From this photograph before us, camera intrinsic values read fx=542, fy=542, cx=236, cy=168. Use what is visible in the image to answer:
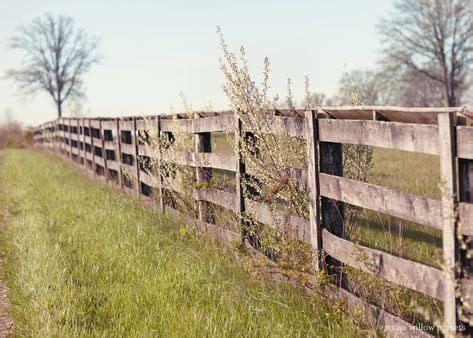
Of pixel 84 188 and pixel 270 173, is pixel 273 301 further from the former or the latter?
pixel 84 188

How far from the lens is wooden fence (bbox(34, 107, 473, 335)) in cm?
295

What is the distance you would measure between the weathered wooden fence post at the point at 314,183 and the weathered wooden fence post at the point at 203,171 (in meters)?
2.64

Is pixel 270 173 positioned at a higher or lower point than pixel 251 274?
higher

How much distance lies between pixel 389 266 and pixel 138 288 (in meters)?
2.22

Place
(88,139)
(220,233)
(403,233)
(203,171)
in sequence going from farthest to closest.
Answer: (88,139)
(403,233)
(203,171)
(220,233)

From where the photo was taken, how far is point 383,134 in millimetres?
3543

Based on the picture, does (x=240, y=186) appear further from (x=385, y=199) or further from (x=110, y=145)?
(x=110, y=145)

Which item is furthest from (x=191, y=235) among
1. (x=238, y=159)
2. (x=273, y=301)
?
(x=273, y=301)

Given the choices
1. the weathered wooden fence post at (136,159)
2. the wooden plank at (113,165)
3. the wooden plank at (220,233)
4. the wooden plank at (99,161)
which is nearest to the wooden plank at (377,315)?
the wooden plank at (220,233)

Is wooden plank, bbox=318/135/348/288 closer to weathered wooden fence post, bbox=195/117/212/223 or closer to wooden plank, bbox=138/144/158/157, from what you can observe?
weathered wooden fence post, bbox=195/117/212/223

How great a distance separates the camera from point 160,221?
7.52 metres

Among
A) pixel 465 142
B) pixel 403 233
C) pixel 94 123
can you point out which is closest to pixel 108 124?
pixel 94 123

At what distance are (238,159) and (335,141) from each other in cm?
175

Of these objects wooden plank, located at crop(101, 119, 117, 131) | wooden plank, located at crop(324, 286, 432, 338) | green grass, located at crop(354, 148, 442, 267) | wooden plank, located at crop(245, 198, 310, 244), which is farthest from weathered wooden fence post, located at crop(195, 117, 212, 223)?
wooden plank, located at crop(101, 119, 117, 131)
